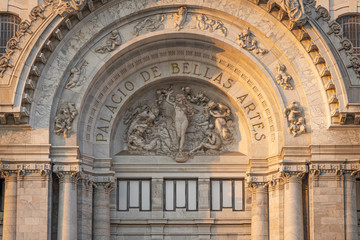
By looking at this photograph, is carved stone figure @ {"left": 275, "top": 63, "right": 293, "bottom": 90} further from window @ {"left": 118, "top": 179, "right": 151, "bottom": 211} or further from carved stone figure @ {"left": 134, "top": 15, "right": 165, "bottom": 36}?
window @ {"left": 118, "top": 179, "right": 151, "bottom": 211}

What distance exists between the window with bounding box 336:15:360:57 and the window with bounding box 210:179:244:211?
25.9 feet

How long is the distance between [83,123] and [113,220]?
14.6 feet

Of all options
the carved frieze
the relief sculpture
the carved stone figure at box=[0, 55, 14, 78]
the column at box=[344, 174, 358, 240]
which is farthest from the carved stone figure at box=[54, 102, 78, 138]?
the column at box=[344, 174, 358, 240]

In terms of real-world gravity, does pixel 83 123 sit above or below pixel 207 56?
below

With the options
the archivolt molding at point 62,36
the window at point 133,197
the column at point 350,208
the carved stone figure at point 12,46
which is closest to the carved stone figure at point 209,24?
the archivolt molding at point 62,36

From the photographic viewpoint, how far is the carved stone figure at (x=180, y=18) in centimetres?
4944

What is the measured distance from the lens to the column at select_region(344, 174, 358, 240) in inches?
1870

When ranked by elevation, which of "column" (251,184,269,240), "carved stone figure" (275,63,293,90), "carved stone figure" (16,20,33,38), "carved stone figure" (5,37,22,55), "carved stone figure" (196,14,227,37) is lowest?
"column" (251,184,269,240)

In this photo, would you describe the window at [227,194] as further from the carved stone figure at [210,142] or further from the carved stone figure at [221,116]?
the carved stone figure at [221,116]

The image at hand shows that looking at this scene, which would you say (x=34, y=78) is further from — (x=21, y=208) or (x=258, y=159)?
(x=258, y=159)

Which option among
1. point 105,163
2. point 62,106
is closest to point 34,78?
point 62,106

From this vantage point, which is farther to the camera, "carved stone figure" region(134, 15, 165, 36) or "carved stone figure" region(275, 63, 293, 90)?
"carved stone figure" region(134, 15, 165, 36)

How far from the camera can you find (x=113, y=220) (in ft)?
165

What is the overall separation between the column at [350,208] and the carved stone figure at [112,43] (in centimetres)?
1111
